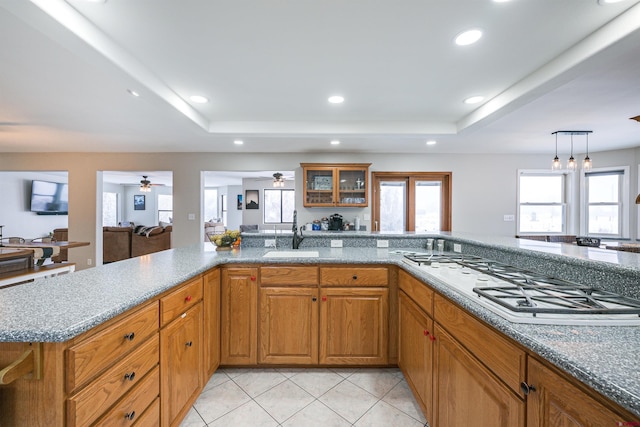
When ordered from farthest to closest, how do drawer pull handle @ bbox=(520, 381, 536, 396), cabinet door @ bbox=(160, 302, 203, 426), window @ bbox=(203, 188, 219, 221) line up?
window @ bbox=(203, 188, 219, 221) → cabinet door @ bbox=(160, 302, 203, 426) → drawer pull handle @ bbox=(520, 381, 536, 396)

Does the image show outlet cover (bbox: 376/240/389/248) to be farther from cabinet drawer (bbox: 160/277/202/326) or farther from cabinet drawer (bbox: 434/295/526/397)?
cabinet drawer (bbox: 160/277/202/326)

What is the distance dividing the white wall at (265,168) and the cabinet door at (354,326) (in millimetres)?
3254

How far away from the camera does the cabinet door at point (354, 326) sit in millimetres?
2160

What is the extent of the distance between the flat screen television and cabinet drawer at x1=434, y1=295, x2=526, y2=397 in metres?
9.27

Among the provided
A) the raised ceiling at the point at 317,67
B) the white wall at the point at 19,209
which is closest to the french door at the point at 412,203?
the raised ceiling at the point at 317,67

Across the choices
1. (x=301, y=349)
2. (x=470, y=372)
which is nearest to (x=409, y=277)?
(x=470, y=372)

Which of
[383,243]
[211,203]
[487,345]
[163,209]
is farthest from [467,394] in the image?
[163,209]

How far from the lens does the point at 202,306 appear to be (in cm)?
185

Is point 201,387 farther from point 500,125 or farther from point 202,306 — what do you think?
point 500,125

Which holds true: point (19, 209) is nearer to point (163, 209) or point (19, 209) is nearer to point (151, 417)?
point (163, 209)

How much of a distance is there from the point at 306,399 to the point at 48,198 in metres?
9.72

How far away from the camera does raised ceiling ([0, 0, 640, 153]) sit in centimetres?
155

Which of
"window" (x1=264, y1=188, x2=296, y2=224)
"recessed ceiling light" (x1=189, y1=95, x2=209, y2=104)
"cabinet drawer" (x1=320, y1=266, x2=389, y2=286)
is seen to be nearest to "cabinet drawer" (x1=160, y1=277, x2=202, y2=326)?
"cabinet drawer" (x1=320, y1=266, x2=389, y2=286)

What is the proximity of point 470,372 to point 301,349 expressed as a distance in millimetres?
1343
